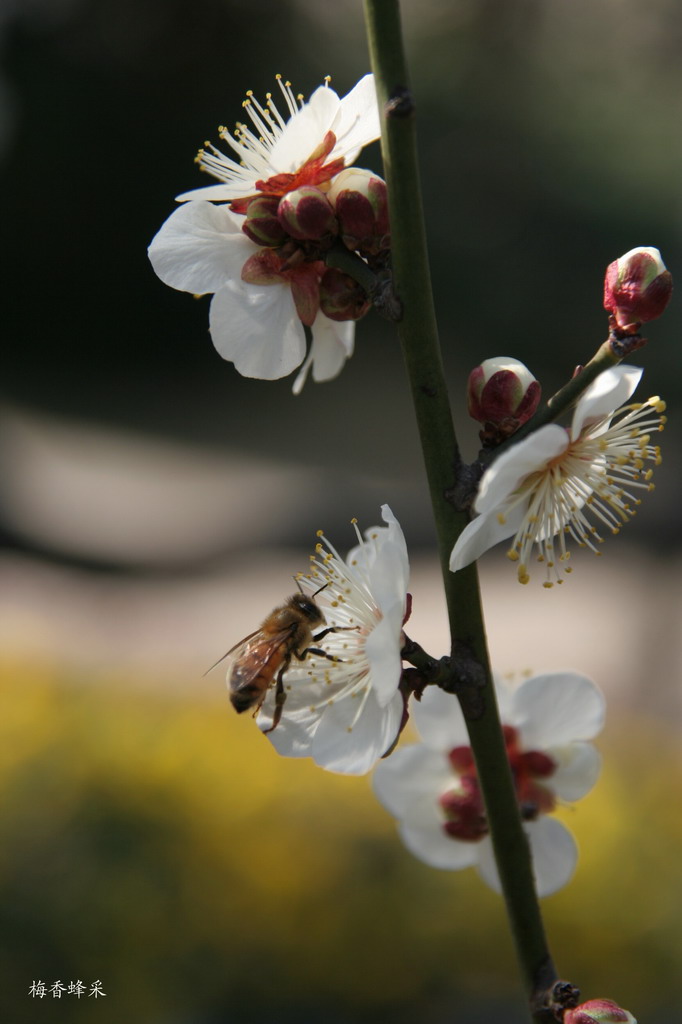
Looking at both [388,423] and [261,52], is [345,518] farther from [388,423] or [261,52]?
[261,52]

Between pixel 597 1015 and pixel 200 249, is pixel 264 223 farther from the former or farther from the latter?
pixel 597 1015

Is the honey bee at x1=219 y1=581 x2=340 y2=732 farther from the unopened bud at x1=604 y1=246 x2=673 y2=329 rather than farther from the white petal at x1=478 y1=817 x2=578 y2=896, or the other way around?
the unopened bud at x1=604 y1=246 x2=673 y2=329

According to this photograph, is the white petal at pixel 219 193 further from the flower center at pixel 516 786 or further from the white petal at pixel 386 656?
the flower center at pixel 516 786

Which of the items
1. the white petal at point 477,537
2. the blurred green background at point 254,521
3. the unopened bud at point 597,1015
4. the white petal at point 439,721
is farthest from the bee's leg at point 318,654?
the blurred green background at point 254,521

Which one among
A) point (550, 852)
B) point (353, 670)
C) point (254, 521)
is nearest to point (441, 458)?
point (353, 670)

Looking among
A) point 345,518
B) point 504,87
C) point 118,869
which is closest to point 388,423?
point 345,518

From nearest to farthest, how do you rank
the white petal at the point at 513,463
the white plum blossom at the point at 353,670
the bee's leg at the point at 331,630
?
the white petal at the point at 513,463 → the white plum blossom at the point at 353,670 → the bee's leg at the point at 331,630
